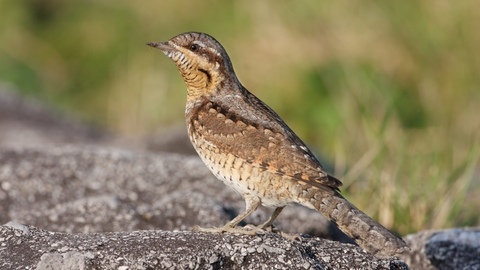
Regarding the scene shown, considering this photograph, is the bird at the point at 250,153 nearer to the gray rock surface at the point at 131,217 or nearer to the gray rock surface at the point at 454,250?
the gray rock surface at the point at 131,217

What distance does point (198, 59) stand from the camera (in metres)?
4.46

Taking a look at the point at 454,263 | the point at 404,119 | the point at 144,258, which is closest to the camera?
the point at 144,258

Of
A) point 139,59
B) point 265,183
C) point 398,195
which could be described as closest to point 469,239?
point 398,195

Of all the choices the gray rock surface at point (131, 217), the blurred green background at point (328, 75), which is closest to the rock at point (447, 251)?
the gray rock surface at point (131, 217)

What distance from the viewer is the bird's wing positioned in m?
3.93

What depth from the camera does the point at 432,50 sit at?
9.41 metres

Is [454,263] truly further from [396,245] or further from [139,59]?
[139,59]

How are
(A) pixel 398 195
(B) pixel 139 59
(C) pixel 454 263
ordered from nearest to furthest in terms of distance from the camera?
(C) pixel 454 263 → (A) pixel 398 195 → (B) pixel 139 59

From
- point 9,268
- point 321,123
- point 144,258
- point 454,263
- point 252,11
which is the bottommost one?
point 9,268

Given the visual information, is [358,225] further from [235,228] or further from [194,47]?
[194,47]

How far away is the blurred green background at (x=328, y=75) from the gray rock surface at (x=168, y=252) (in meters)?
2.00

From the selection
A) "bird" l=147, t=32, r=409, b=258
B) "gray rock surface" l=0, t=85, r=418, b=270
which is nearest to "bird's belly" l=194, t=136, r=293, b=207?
"bird" l=147, t=32, r=409, b=258

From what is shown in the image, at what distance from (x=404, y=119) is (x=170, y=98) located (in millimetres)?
3673

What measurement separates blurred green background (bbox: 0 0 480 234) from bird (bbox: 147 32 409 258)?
178 cm
